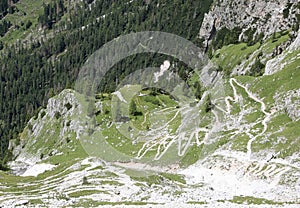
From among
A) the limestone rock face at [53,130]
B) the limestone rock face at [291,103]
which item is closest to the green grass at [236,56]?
the limestone rock face at [53,130]

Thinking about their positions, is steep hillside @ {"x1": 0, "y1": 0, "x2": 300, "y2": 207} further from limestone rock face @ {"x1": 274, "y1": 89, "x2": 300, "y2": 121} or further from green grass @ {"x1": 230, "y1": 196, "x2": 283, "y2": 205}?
limestone rock face @ {"x1": 274, "y1": 89, "x2": 300, "y2": 121}

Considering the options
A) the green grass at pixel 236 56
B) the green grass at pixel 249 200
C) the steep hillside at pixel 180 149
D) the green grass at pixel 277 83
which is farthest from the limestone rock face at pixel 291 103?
the green grass at pixel 236 56

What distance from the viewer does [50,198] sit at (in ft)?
177

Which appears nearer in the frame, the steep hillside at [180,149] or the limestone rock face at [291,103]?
the steep hillside at [180,149]

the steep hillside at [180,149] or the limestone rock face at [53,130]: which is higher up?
the steep hillside at [180,149]

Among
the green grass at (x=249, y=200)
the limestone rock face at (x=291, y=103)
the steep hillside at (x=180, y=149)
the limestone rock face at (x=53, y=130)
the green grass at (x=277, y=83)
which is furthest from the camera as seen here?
the limestone rock face at (x=53, y=130)

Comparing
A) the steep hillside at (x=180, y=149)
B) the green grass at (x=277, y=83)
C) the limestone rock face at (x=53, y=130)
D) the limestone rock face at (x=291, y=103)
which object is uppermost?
the green grass at (x=277, y=83)

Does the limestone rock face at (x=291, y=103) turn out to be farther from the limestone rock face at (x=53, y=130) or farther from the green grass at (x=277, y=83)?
the limestone rock face at (x=53, y=130)

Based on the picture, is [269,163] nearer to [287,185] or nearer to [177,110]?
[287,185]

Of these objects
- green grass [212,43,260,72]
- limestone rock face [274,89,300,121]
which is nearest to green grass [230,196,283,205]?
limestone rock face [274,89,300,121]

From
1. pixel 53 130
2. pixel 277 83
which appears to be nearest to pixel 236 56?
pixel 53 130

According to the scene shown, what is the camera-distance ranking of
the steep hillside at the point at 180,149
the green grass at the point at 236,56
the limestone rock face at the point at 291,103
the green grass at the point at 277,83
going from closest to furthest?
the steep hillside at the point at 180,149
the limestone rock face at the point at 291,103
the green grass at the point at 277,83
the green grass at the point at 236,56

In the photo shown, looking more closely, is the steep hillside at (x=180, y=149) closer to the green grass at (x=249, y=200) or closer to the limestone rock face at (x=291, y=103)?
the green grass at (x=249, y=200)

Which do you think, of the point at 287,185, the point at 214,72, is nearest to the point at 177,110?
the point at 214,72
